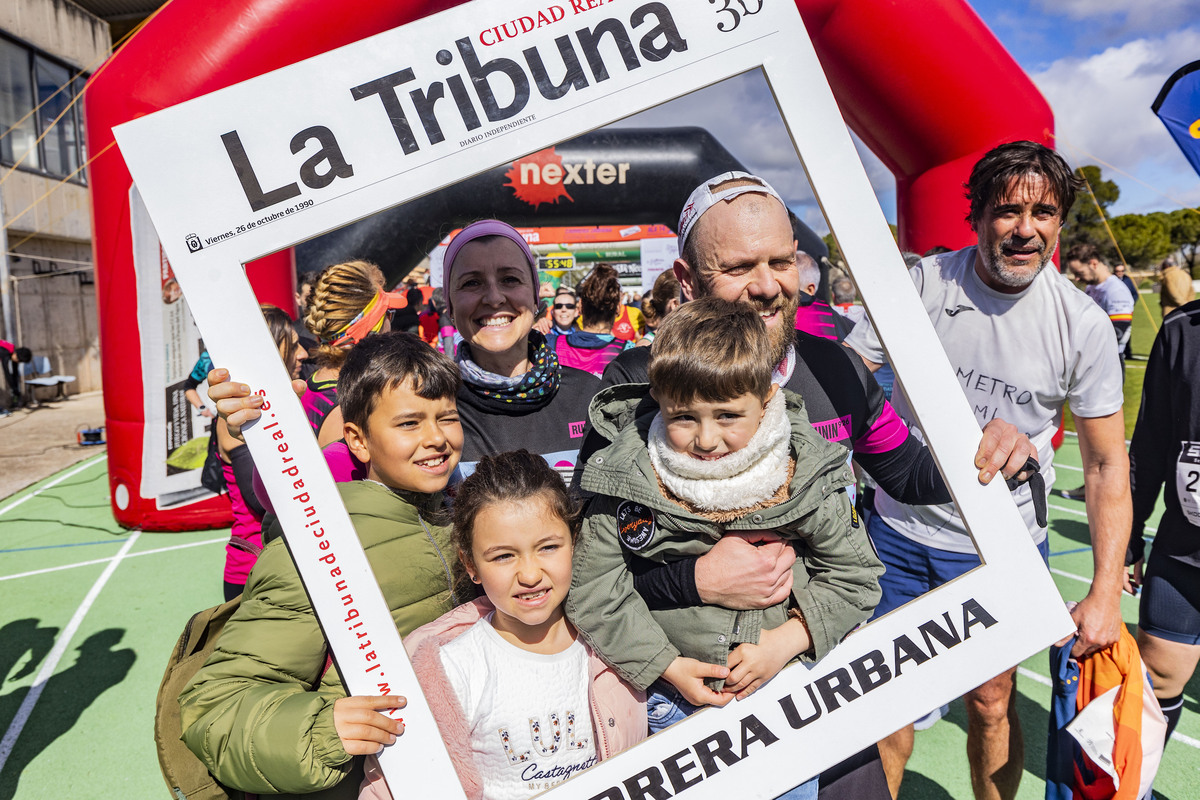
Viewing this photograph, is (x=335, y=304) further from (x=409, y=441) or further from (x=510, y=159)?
(x=510, y=159)

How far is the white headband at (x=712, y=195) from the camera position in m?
1.59

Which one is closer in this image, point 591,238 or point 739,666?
point 739,666

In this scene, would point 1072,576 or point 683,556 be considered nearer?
point 683,556

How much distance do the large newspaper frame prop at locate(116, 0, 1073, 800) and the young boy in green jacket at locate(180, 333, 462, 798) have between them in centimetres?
11

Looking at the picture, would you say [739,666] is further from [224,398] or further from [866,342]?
[866,342]

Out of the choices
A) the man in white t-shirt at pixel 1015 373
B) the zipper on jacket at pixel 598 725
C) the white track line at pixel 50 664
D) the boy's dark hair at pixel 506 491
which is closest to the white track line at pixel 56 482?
the white track line at pixel 50 664

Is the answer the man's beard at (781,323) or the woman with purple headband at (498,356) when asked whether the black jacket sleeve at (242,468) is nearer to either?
the woman with purple headband at (498,356)

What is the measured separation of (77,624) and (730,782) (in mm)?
4615

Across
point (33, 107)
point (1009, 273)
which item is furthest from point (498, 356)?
point (33, 107)

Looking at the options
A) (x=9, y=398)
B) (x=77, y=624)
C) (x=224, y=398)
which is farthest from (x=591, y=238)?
(x=9, y=398)

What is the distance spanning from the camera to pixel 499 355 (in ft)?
6.03

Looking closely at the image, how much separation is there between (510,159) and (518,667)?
0.93 meters

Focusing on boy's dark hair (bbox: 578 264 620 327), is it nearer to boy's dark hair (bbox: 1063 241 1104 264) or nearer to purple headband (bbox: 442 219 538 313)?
purple headband (bbox: 442 219 538 313)

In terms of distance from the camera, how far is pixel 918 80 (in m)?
5.02
